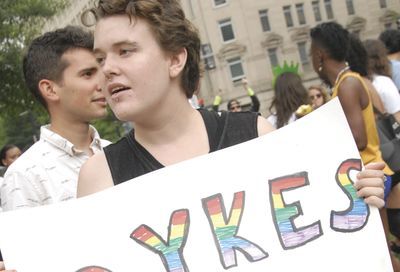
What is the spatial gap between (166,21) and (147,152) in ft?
1.25

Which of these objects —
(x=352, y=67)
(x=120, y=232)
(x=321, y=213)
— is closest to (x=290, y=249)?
(x=321, y=213)

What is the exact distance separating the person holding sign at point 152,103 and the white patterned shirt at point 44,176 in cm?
56

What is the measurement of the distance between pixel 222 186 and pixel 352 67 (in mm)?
1897

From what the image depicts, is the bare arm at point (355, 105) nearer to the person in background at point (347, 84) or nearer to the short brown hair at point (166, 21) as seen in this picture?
the person in background at point (347, 84)

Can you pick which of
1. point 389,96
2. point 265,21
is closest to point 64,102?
point 389,96

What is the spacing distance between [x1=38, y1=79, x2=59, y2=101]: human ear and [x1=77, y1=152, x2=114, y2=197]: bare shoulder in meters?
0.92

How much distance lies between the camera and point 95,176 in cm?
162

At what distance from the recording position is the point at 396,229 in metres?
2.86

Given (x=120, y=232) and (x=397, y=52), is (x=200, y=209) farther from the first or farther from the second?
(x=397, y=52)

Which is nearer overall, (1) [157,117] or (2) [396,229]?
(1) [157,117]

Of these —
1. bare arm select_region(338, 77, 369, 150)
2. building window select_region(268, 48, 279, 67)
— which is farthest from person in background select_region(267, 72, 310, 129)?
building window select_region(268, 48, 279, 67)

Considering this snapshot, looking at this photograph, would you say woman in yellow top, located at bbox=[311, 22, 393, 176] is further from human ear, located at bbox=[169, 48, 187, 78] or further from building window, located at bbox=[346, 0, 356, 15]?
building window, located at bbox=[346, 0, 356, 15]

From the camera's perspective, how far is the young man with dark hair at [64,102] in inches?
89.2

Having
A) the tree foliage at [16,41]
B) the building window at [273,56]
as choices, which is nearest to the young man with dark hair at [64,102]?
the tree foliage at [16,41]
